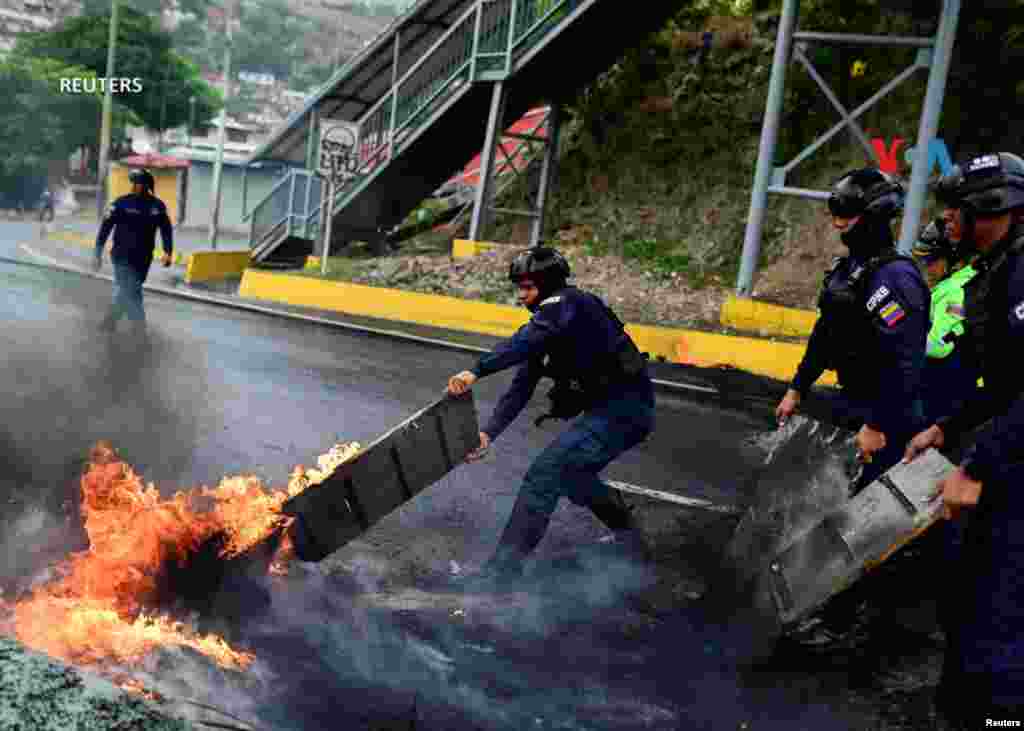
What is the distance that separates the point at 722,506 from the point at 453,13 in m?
14.9

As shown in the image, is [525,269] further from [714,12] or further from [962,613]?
[714,12]

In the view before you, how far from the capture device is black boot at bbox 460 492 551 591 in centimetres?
500

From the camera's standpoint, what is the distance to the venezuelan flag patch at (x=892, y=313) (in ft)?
15.0

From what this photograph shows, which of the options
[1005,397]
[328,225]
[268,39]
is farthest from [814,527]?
[268,39]

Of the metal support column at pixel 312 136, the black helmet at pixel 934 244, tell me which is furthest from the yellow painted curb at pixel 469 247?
the black helmet at pixel 934 244

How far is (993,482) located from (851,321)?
195 cm

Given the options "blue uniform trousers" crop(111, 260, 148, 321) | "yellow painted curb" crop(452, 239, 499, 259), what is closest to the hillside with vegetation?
"yellow painted curb" crop(452, 239, 499, 259)

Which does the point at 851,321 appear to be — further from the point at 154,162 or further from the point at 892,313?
the point at 154,162

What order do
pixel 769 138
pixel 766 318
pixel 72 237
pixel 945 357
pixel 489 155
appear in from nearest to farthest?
1. pixel 945 357
2. pixel 766 318
3. pixel 769 138
4. pixel 489 155
5. pixel 72 237

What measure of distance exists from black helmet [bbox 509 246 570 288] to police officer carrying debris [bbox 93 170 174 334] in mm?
6380

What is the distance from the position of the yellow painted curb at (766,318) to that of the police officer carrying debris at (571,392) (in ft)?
24.3

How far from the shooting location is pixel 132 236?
10.4m

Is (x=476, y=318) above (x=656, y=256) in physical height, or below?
below

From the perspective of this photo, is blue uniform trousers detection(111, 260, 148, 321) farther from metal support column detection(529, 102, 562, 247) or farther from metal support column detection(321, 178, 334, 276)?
metal support column detection(529, 102, 562, 247)
